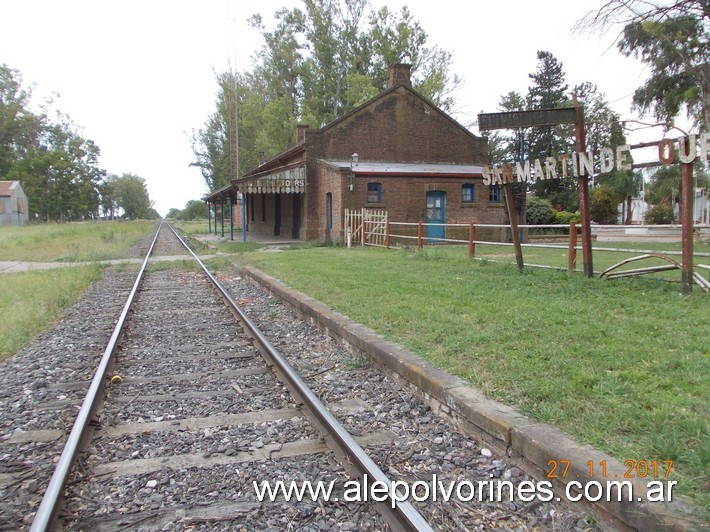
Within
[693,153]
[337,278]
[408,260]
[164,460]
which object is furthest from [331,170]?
[164,460]

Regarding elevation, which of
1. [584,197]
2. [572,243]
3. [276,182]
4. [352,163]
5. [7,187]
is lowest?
[572,243]

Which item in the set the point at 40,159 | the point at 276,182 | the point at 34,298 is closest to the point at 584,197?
the point at 34,298

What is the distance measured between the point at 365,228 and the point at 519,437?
60.2 feet

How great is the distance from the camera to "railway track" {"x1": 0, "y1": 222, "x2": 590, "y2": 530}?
3037mm

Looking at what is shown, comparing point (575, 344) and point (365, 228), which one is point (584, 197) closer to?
point (575, 344)

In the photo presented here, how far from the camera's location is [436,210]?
25.3 metres

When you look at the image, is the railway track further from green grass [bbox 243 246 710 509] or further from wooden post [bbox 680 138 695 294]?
Answer: wooden post [bbox 680 138 695 294]

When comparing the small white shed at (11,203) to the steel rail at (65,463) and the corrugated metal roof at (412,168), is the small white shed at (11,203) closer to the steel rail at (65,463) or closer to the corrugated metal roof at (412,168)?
the corrugated metal roof at (412,168)

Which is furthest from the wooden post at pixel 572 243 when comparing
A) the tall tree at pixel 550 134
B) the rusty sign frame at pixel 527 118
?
the tall tree at pixel 550 134

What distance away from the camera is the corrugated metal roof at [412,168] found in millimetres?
24359

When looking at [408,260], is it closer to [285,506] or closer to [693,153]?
[693,153]

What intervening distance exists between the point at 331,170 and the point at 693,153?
18.6 m

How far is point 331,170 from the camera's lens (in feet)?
80.7

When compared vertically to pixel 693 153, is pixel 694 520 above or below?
below
